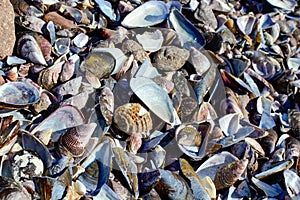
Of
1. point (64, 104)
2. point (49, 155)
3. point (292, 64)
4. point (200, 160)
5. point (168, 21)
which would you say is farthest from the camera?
point (292, 64)

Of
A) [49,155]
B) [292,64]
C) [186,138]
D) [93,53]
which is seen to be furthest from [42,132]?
[292,64]

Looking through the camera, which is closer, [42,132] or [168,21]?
[42,132]

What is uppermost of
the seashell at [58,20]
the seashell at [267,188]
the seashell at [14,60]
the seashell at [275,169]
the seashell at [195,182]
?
the seashell at [58,20]

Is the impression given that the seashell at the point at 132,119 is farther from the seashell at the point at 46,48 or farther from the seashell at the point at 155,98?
the seashell at the point at 46,48

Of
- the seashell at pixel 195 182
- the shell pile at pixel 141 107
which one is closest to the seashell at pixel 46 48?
the shell pile at pixel 141 107

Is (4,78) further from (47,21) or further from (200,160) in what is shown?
(200,160)
